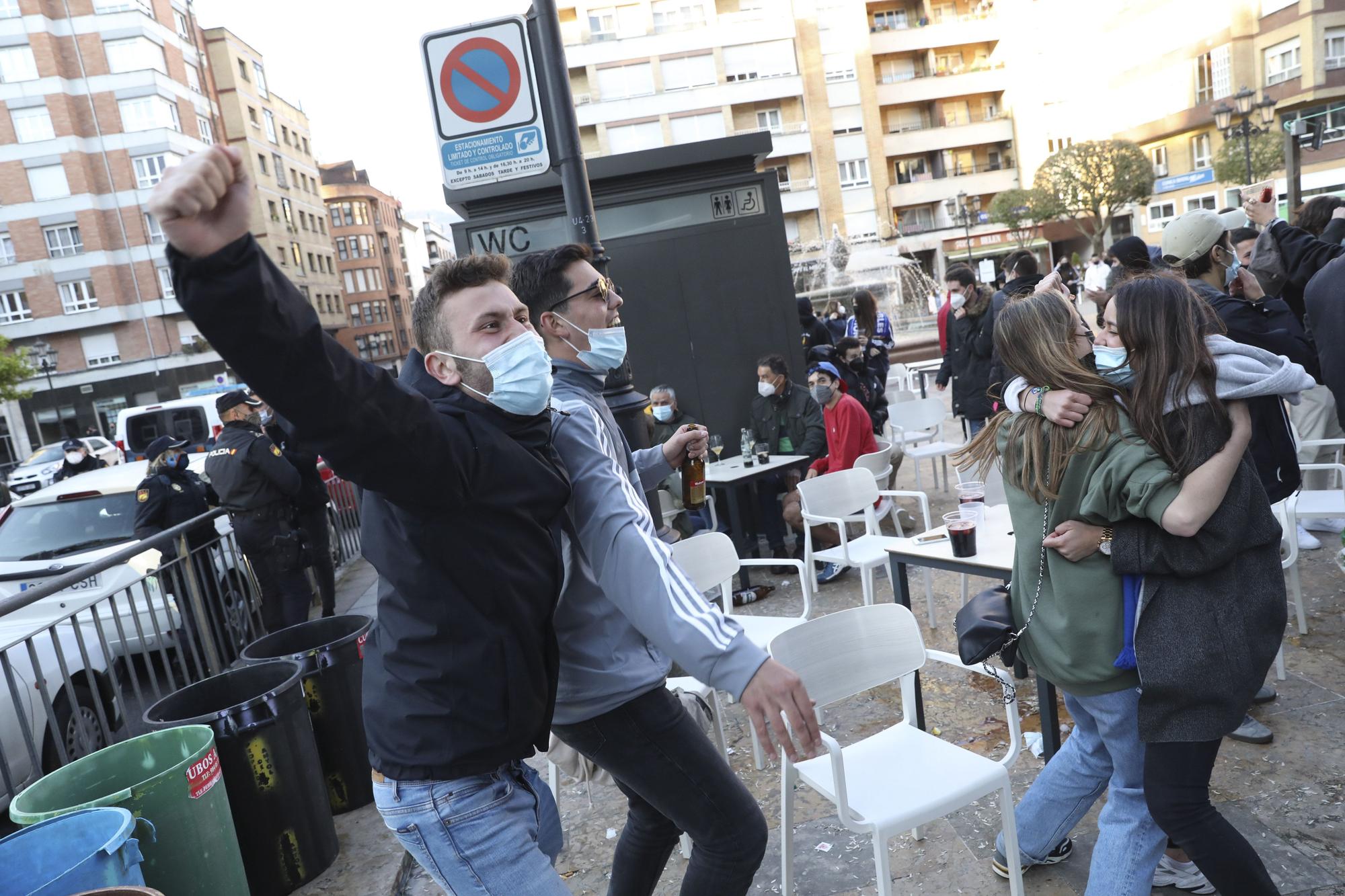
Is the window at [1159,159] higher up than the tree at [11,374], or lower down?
higher up

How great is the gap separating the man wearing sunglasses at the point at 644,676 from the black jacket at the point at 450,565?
16cm

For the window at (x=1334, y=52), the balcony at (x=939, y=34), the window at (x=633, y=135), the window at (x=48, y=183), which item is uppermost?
the balcony at (x=939, y=34)

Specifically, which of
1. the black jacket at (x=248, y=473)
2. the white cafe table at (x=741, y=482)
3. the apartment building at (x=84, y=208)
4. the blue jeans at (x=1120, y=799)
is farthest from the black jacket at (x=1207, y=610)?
the apartment building at (x=84, y=208)

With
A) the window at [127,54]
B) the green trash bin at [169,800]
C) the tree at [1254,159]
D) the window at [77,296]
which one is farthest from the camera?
the window at [127,54]

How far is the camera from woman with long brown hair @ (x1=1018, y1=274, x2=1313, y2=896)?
217 cm

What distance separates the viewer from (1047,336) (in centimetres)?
244

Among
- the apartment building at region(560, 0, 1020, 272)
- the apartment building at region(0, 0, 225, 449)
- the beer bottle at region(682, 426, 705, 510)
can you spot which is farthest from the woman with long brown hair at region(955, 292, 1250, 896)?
the apartment building at region(0, 0, 225, 449)

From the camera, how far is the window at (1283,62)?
39.6 meters

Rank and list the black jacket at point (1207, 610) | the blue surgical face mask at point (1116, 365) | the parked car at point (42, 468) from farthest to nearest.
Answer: the parked car at point (42, 468) → the blue surgical face mask at point (1116, 365) → the black jacket at point (1207, 610)

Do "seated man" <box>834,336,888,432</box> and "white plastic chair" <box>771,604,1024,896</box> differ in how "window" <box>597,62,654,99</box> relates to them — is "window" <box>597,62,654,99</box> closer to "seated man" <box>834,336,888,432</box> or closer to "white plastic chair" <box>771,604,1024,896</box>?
"seated man" <box>834,336,888,432</box>

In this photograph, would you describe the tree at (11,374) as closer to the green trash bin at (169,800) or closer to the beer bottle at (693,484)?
the green trash bin at (169,800)

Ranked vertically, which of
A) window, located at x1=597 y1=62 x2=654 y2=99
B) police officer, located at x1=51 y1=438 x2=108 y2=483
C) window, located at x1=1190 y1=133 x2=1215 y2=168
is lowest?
police officer, located at x1=51 y1=438 x2=108 y2=483

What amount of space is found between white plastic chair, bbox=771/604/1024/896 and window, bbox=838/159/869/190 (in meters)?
48.9

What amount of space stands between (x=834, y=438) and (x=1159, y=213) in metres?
51.4
